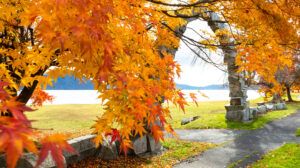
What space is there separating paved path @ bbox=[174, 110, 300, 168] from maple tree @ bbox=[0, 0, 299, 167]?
2.23 meters

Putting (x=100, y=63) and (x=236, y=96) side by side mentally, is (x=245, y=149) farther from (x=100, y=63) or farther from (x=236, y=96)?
(x=100, y=63)

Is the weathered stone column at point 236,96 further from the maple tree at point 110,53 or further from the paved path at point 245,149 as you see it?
the maple tree at point 110,53

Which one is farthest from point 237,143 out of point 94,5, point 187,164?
point 94,5

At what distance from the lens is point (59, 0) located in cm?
151

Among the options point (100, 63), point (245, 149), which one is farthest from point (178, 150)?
point (100, 63)

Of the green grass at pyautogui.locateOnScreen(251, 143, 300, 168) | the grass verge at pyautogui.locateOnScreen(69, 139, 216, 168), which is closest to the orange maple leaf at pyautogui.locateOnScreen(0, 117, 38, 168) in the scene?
the grass verge at pyautogui.locateOnScreen(69, 139, 216, 168)

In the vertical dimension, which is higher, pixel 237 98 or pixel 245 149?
pixel 237 98

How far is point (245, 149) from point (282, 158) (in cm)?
102

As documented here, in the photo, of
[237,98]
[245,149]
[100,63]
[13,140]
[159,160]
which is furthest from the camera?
[237,98]

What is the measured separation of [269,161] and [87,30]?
500cm

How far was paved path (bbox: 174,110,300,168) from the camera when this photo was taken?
482cm

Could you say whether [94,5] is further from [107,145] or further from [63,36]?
[107,145]

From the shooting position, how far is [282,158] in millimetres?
4902

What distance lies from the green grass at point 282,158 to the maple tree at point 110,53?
7.06ft
